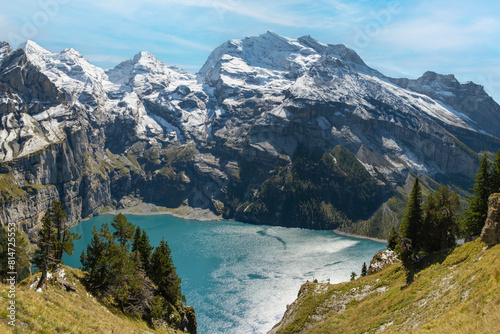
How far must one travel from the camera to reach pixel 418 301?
4022cm

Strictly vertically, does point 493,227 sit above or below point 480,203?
below

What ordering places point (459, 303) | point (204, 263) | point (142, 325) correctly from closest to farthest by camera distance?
point (459, 303), point (142, 325), point (204, 263)

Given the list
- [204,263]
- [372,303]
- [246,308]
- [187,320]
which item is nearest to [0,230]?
[204,263]

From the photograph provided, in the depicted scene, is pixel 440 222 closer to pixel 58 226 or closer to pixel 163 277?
pixel 163 277

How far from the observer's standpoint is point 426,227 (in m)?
61.4

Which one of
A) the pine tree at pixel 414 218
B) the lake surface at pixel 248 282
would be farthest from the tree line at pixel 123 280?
the lake surface at pixel 248 282

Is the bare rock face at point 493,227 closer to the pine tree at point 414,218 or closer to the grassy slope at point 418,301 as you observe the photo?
the grassy slope at point 418,301

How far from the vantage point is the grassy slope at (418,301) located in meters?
25.3

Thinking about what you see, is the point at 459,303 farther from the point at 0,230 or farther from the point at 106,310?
the point at 0,230

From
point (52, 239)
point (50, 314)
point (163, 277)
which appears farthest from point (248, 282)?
point (50, 314)

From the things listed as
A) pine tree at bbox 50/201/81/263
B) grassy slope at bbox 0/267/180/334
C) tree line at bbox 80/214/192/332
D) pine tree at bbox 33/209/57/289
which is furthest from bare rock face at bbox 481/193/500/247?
pine tree at bbox 50/201/81/263

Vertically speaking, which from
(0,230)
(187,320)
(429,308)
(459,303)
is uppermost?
(459,303)

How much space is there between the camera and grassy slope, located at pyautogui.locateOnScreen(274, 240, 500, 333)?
25344mm

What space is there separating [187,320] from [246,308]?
64.9 m
